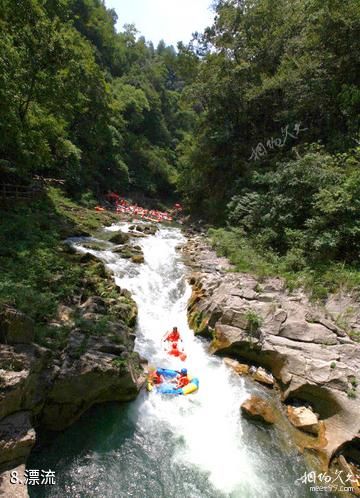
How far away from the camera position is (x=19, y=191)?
1550cm

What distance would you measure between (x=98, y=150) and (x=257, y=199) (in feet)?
65.0

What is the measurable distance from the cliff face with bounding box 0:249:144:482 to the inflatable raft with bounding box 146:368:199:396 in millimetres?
339

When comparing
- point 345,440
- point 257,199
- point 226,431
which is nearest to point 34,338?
point 226,431

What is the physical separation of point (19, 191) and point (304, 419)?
16.1 m

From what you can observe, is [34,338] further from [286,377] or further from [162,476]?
[286,377]

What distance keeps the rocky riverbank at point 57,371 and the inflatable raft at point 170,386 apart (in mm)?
393

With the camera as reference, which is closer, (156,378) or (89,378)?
(89,378)

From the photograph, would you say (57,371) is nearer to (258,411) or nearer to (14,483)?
(14,483)

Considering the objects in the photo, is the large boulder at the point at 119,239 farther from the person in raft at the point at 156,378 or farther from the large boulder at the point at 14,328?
the large boulder at the point at 14,328

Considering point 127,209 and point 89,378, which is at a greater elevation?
point 127,209

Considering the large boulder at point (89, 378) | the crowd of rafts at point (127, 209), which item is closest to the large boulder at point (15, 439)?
the large boulder at point (89, 378)

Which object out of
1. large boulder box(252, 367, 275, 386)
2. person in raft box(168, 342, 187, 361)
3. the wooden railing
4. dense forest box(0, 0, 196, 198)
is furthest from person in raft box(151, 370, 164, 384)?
the wooden railing

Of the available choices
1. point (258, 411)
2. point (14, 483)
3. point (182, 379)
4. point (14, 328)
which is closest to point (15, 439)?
point (14, 483)

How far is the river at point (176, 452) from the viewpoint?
4855 mm
